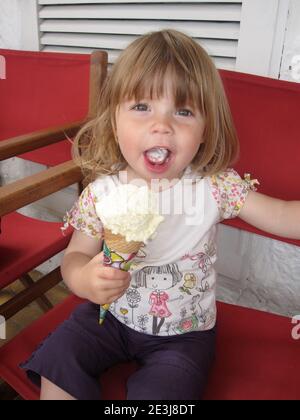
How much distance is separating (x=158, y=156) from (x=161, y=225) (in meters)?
0.18

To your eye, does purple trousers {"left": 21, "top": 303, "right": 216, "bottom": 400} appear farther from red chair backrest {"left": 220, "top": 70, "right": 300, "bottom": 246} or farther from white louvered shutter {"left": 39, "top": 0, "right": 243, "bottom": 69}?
white louvered shutter {"left": 39, "top": 0, "right": 243, "bottom": 69}

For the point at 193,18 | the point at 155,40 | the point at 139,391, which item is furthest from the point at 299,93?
the point at 139,391

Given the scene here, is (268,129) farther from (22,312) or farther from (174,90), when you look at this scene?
(22,312)

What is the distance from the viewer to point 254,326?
999mm

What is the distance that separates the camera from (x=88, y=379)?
78cm

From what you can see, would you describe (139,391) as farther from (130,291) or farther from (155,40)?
(155,40)

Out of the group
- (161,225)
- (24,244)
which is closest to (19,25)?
(24,244)

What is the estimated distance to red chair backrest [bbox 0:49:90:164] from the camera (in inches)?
51.5

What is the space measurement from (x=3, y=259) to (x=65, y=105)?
1.76ft

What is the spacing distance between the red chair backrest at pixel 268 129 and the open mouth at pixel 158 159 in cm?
33

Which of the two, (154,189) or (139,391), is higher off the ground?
(154,189)

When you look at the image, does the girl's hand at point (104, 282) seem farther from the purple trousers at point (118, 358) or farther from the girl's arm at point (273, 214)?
the girl's arm at point (273, 214)

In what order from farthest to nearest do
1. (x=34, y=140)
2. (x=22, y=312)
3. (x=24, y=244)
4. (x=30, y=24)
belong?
(x=22, y=312), (x=30, y=24), (x=24, y=244), (x=34, y=140)

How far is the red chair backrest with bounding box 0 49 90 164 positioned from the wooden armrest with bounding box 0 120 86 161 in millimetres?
134
